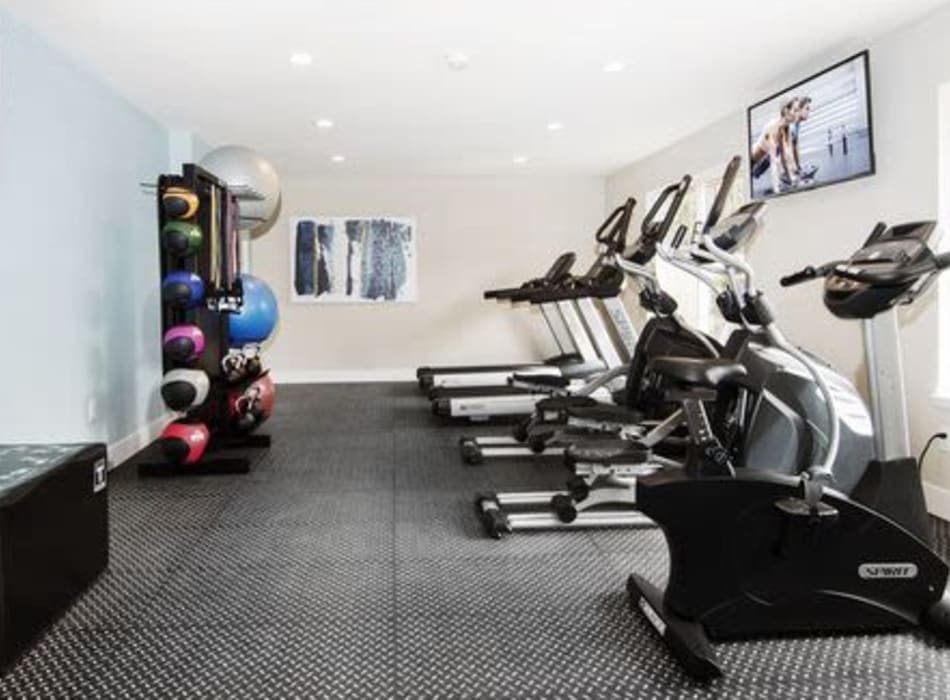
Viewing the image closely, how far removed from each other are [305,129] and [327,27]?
2348 millimetres

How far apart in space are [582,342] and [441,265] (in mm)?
2715

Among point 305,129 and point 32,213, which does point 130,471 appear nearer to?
point 32,213

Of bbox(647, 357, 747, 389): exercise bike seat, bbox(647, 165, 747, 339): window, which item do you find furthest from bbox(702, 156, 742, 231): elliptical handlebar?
bbox(647, 165, 747, 339): window

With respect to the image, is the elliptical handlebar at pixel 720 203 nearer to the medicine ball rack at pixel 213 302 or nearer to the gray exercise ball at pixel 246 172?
the medicine ball rack at pixel 213 302

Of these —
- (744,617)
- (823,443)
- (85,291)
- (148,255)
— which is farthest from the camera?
(148,255)

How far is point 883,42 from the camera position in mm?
3678

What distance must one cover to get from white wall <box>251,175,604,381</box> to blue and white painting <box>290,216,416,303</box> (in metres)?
0.10

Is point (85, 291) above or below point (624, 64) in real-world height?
below

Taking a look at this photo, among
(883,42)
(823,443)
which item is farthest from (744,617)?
(883,42)

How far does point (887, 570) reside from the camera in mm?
2168

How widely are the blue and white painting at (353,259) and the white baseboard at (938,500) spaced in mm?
5873

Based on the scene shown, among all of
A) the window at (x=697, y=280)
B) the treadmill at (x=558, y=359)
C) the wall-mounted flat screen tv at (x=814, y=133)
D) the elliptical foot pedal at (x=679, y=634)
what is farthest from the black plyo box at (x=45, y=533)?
the window at (x=697, y=280)

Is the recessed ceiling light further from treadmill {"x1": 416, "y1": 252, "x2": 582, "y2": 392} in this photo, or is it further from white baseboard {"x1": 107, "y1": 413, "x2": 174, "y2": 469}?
white baseboard {"x1": 107, "y1": 413, "x2": 174, "y2": 469}

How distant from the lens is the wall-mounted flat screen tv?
3.68 metres
